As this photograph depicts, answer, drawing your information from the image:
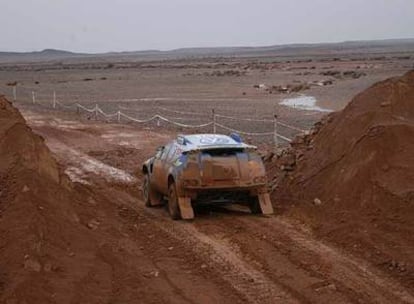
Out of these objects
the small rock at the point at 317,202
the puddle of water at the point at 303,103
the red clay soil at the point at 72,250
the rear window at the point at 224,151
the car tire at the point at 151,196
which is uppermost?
the rear window at the point at 224,151

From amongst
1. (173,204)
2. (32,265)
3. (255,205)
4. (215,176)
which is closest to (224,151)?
(215,176)

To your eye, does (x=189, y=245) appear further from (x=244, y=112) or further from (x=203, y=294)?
(x=244, y=112)

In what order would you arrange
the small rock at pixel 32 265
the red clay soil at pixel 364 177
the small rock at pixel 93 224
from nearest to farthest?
the small rock at pixel 32 265 → the red clay soil at pixel 364 177 → the small rock at pixel 93 224

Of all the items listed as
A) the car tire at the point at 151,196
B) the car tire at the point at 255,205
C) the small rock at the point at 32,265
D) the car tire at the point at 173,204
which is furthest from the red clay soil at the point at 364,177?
the small rock at the point at 32,265

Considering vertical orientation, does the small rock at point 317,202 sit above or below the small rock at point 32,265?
below

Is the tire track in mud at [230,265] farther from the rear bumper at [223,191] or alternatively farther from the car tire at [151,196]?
the car tire at [151,196]

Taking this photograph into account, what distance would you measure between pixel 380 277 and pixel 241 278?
5.48 feet

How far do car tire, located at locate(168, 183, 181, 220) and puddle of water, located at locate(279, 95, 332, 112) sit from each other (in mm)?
24302

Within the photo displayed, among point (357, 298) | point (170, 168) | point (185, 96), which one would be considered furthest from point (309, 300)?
point (185, 96)

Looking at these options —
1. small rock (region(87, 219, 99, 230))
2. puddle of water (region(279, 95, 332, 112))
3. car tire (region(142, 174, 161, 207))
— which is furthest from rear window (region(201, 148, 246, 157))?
puddle of water (region(279, 95, 332, 112))

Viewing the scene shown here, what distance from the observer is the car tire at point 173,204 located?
41.5ft

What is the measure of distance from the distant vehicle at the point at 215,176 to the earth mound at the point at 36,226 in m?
1.64

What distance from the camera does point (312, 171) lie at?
14.1 meters

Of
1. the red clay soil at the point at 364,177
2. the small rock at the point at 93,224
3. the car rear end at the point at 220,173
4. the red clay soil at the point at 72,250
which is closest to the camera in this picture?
the red clay soil at the point at 72,250
